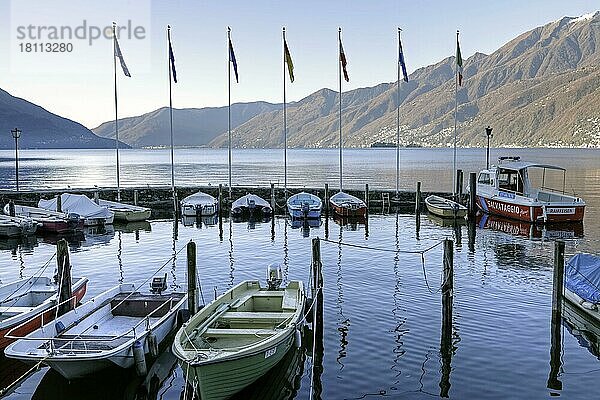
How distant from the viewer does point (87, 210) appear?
144ft

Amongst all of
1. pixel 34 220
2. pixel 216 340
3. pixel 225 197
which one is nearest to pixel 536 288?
pixel 216 340

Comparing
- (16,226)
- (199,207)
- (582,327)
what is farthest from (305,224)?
(582,327)

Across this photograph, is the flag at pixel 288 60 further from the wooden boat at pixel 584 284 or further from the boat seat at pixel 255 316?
the boat seat at pixel 255 316

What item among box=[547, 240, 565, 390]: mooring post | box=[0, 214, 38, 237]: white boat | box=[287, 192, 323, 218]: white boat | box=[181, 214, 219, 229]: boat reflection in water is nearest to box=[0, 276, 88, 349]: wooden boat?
box=[547, 240, 565, 390]: mooring post

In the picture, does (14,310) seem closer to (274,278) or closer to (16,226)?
(274,278)

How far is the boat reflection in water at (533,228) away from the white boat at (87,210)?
2677 cm

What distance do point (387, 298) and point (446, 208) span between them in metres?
24.2

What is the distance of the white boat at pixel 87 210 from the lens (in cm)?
4331

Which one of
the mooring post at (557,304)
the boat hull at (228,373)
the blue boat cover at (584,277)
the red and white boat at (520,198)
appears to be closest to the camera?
the boat hull at (228,373)

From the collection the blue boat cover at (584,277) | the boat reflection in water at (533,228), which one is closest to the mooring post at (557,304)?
the blue boat cover at (584,277)

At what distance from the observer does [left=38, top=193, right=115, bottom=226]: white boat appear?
43312mm

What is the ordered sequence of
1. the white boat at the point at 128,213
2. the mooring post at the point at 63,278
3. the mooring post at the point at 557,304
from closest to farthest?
the mooring post at the point at 557,304 < the mooring post at the point at 63,278 < the white boat at the point at 128,213

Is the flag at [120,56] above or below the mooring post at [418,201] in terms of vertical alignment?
above

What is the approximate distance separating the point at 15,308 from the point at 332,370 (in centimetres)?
974
